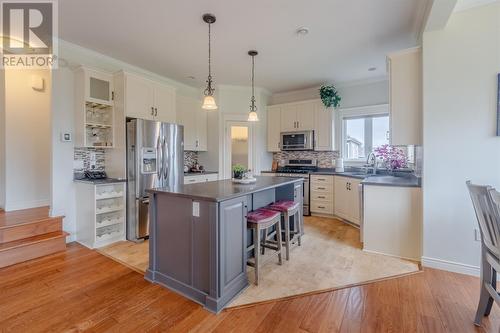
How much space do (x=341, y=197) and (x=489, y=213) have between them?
2.94m

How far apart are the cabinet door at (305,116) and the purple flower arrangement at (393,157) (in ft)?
4.71

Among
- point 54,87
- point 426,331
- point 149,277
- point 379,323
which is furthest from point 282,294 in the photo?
point 54,87

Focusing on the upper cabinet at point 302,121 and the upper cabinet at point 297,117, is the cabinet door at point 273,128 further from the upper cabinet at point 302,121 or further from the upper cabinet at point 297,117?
the upper cabinet at point 297,117

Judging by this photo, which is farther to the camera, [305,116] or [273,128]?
[273,128]

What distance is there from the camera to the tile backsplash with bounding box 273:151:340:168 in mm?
5121

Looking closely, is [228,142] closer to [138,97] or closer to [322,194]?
[138,97]

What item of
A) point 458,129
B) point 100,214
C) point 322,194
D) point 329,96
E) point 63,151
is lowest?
point 100,214

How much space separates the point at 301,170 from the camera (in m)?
5.18

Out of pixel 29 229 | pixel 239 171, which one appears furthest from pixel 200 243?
pixel 29 229

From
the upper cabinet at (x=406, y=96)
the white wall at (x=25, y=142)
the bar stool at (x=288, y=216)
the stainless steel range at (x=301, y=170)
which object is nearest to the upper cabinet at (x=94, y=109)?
the white wall at (x=25, y=142)

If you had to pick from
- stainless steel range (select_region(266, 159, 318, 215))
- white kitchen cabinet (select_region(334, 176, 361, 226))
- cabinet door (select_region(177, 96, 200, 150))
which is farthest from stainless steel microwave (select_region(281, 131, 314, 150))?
cabinet door (select_region(177, 96, 200, 150))

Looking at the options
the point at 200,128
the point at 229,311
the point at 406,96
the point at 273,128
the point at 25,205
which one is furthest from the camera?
the point at 273,128

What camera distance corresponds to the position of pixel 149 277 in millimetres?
2346

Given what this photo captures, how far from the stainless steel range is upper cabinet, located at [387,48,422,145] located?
216cm
